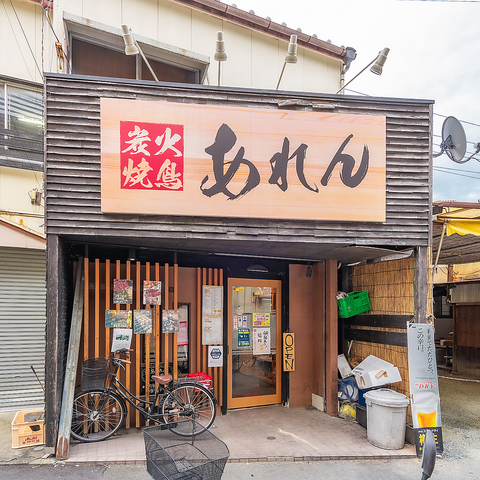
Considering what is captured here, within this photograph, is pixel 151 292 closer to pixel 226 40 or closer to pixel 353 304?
pixel 353 304

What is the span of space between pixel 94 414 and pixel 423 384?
5204mm

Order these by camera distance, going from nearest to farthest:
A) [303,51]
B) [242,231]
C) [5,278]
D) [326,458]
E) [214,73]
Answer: [326,458] < [242,231] < [5,278] < [214,73] < [303,51]

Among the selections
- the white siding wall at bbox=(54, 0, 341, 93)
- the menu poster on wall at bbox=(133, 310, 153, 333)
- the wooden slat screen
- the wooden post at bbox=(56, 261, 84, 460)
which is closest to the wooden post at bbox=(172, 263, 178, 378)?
the wooden slat screen

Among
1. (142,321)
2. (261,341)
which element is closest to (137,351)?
(142,321)

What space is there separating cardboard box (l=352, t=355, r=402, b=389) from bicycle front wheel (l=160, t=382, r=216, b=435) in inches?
108

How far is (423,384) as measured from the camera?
611 centimetres

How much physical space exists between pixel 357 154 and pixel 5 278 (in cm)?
737

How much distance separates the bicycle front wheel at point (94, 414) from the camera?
6176 millimetres

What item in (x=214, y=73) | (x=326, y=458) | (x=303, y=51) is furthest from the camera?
(x=303, y=51)

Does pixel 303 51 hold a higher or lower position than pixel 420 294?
higher

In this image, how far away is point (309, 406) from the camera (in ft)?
27.6

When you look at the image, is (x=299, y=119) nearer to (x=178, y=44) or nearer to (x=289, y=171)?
(x=289, y=171)

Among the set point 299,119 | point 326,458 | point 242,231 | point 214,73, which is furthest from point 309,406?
point 214,73

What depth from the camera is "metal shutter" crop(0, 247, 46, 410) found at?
8047 mm
